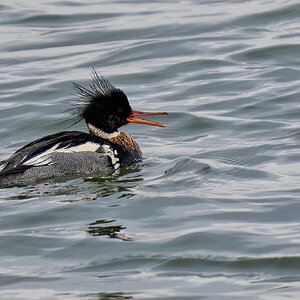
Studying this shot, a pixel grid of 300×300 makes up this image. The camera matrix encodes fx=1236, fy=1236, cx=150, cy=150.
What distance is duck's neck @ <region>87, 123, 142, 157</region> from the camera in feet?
43.1

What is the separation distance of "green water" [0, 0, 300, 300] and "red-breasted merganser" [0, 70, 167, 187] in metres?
0.22

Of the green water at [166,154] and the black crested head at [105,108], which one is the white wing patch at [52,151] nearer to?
the green water at [166,154]

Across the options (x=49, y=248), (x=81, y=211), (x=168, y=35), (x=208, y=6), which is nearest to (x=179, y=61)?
(x=168, y=35)

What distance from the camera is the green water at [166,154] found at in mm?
9312

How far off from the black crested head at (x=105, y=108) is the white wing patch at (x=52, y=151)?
0.53 meters

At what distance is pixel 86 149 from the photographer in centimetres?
1273

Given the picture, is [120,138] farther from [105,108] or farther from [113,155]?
[113,155]

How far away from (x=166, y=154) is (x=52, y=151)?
1311 mm

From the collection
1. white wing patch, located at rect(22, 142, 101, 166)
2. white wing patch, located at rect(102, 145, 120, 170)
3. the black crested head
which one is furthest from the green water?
the black crested head

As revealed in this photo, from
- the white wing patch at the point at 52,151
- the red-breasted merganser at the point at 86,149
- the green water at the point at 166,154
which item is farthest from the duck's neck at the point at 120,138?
the white wing patch at the point at 52,151

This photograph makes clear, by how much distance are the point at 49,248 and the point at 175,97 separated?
598 cm

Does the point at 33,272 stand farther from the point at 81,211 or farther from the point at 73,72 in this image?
the point at 73,72

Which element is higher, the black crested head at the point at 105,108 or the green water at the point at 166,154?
the black crested head at the point at 105,108

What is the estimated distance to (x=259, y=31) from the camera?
60.8 feet
